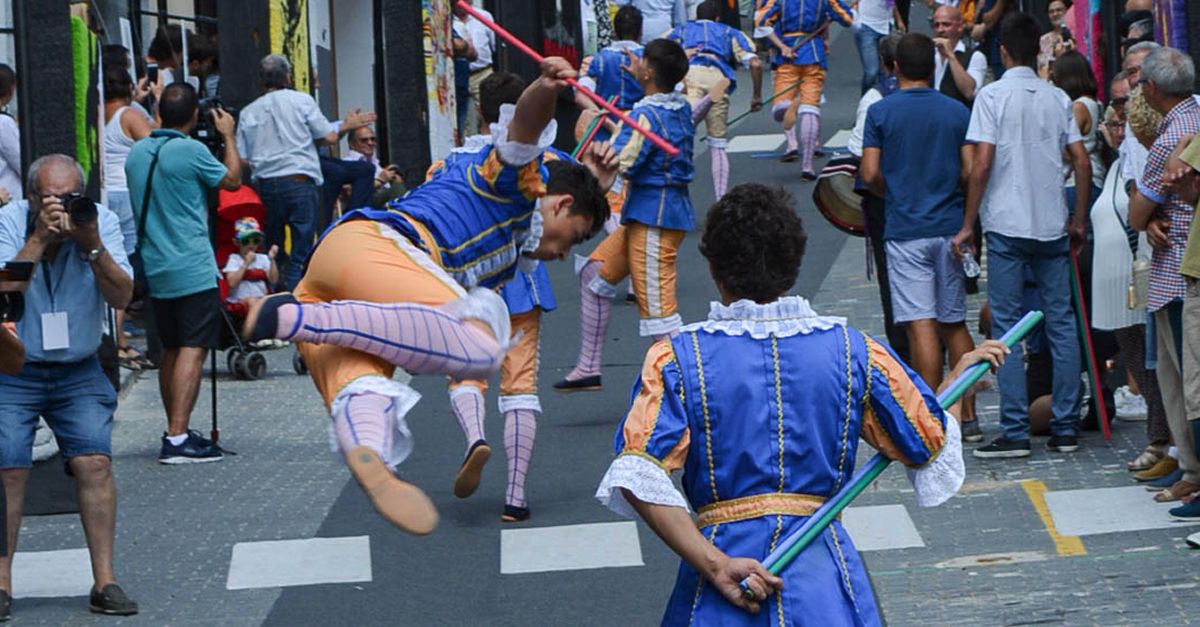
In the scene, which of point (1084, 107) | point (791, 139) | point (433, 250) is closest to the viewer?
point (433, 250)

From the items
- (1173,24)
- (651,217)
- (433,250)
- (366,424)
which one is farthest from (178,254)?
(366,424)

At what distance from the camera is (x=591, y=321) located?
12.8 m

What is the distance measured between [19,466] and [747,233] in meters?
4.80

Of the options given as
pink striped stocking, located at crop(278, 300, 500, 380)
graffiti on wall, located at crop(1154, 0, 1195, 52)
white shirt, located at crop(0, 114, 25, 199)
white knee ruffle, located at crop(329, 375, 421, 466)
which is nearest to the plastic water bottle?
graffiti on wall, located at crop(1154, 0, 1195, 52)

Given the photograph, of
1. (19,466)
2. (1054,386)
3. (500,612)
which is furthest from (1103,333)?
(19,466)

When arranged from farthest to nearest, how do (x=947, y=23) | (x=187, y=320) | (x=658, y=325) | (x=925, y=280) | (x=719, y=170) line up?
(x=719, y=170) < (x=947, y=23) < (x=658, y=325) < (x=187, y=320) < (x=925, y=280)

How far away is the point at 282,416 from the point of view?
13344 millimetres

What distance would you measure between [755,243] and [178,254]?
7.37m

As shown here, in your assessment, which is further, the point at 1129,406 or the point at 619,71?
the point at 619,71

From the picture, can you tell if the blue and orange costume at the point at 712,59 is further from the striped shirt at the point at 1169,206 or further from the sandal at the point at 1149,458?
the striped shirt at the point at 1169,206

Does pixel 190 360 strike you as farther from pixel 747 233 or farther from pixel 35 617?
pixel 747 233

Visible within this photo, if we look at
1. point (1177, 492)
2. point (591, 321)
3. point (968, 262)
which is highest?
point (968, 262)

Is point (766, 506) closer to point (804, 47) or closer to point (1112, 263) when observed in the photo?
point (1112, 263)

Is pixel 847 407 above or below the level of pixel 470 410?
above
